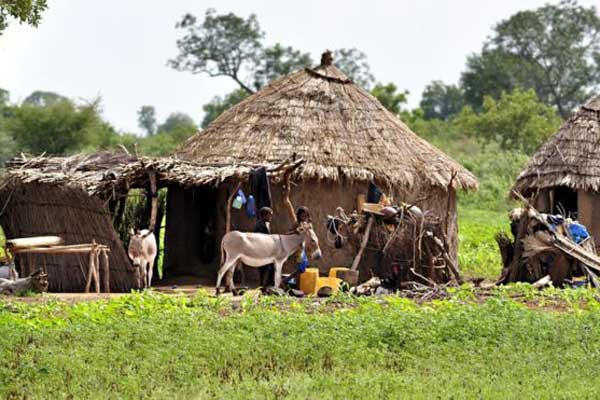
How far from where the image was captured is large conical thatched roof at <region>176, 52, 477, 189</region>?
18.8 meters

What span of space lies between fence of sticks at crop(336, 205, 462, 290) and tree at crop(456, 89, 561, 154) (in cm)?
2409

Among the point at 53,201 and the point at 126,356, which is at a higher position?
the point at 53,201

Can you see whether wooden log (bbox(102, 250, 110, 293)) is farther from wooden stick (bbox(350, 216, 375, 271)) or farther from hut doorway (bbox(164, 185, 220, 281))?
wooden stick (bbox(350, 216, 375, 271))

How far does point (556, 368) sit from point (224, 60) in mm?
39526

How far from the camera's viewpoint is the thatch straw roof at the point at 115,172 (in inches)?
660

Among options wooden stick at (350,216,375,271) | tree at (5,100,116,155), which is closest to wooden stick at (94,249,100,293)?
wooden stick at (350,216,375,271)

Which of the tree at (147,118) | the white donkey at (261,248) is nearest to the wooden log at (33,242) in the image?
the white donkey at (261,248)

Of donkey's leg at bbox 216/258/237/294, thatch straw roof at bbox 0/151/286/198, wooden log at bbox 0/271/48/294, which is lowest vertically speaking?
wooden log at bbox 0/271/48/294

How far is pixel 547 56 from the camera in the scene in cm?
5703

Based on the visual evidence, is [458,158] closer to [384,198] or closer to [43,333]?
[384,198]

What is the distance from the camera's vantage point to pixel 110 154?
18219 mm

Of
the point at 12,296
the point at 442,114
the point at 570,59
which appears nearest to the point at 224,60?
the point at 570,59

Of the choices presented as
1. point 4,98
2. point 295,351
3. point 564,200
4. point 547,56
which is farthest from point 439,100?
point 295,351

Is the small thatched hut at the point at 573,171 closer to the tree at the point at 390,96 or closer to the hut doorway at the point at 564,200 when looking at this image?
the hut doorway at the point at 564,200
